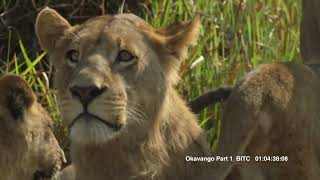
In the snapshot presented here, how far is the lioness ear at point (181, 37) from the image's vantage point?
4434 millimetres

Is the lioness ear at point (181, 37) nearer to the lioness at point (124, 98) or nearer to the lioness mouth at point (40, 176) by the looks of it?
the lioness at point (124, 98)

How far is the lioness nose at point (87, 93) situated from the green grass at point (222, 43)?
1.81 m

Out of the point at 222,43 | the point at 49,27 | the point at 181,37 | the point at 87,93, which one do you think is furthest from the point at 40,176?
the point at 222,43

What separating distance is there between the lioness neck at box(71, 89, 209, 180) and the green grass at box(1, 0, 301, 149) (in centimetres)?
134

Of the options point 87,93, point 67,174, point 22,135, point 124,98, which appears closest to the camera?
point 87,93

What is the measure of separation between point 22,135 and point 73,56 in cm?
42

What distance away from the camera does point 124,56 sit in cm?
420

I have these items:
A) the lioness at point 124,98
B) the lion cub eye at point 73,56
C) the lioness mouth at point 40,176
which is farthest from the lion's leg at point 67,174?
the lion cub eye at point 73,56

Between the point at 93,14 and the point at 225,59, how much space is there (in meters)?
0.99

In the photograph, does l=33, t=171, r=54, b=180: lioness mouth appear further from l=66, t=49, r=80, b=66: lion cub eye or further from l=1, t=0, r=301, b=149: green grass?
l=1, t=0, r=301, b=149: green grass

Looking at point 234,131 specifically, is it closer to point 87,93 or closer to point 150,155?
point 150,155

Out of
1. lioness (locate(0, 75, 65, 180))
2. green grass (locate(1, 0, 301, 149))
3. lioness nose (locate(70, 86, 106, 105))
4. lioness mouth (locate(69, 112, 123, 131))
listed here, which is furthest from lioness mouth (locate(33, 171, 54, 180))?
green grass (locate(1, 0, 301, 149))

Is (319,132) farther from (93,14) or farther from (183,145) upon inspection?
(93,14)

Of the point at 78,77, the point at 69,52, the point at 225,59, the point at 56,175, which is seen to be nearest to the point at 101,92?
the point at 78,77
